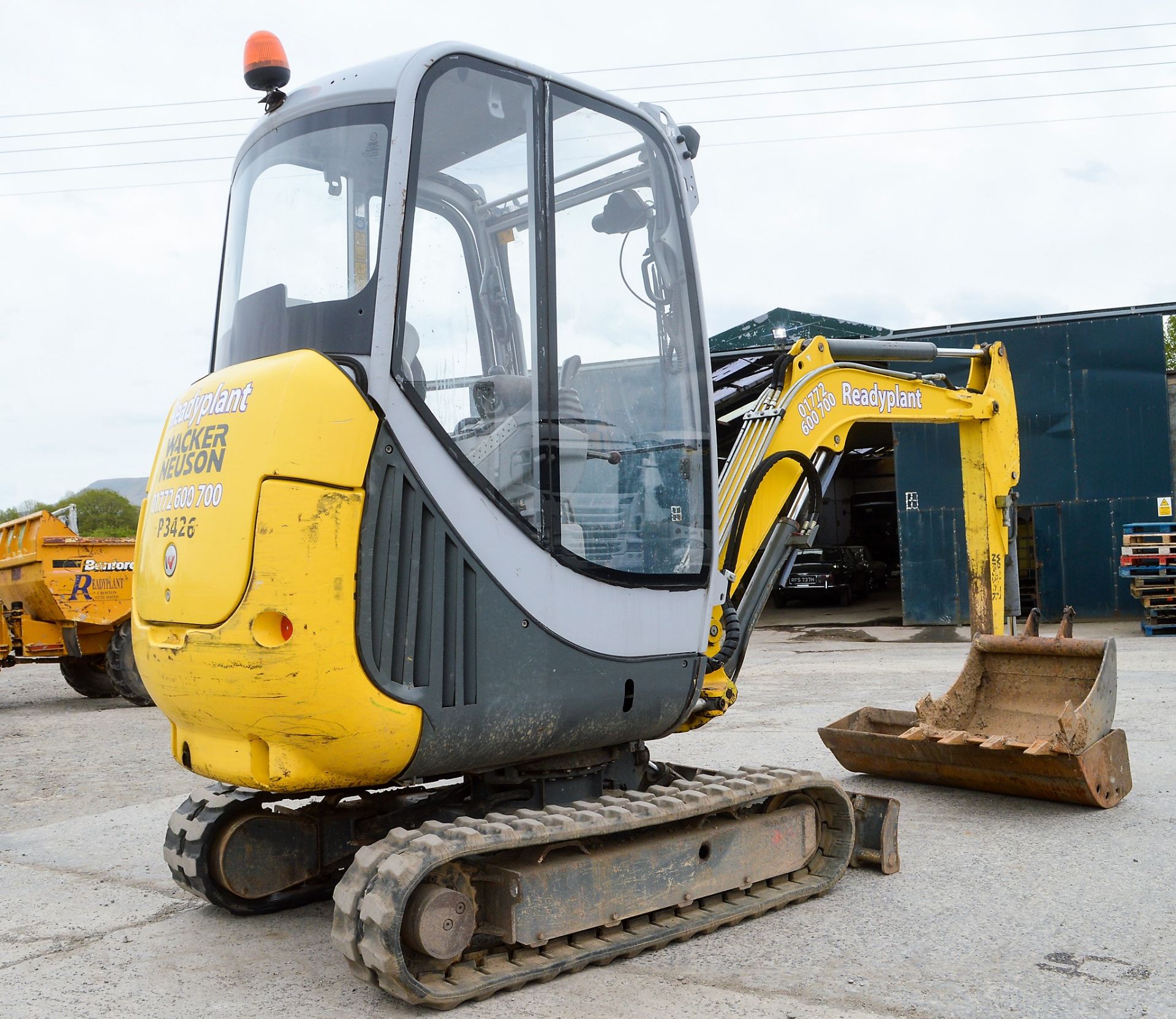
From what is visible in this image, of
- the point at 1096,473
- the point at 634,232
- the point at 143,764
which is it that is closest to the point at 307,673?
the point at 634,232

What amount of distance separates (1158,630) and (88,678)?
14.0 metres

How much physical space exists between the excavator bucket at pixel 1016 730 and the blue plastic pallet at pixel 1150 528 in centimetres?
985

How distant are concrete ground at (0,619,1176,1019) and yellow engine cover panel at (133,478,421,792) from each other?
788 mm

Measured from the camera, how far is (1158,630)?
51.1 feet

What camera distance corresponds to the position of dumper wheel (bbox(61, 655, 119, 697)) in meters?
13.6

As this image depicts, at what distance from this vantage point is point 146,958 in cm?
416

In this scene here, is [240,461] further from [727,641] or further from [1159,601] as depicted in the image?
[1159,601]

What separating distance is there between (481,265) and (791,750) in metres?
4.75

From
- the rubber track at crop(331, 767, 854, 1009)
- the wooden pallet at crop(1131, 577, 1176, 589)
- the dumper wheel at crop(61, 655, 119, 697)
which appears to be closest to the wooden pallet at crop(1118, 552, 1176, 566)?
the wooden pallet at crop(1131, 577, 1176, 589)

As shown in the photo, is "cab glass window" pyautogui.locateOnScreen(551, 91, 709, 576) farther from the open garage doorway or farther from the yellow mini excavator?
the open garage doorway

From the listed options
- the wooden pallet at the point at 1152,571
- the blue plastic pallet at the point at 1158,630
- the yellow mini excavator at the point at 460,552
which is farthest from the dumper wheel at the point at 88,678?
the blue plastic pallet at the point at 1158,630

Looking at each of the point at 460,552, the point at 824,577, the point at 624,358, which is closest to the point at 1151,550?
the point at 824,577

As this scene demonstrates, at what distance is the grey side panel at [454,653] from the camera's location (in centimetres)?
362

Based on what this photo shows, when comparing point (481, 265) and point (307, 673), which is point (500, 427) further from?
point (307, 673)
